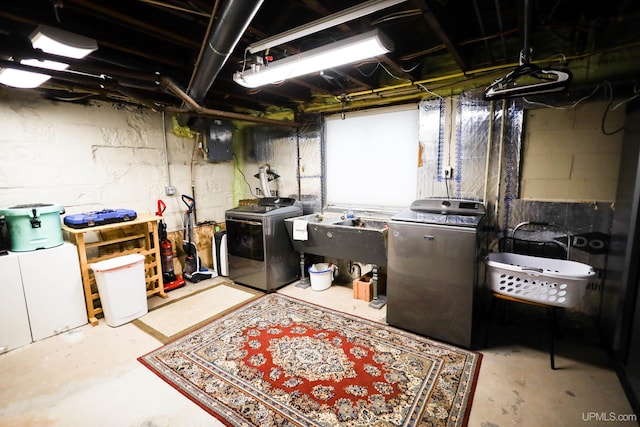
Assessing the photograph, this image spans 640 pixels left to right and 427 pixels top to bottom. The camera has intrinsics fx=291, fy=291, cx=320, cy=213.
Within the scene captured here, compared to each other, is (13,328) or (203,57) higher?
(203,57)

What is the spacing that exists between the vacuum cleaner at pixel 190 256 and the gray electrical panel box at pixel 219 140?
0.73 m

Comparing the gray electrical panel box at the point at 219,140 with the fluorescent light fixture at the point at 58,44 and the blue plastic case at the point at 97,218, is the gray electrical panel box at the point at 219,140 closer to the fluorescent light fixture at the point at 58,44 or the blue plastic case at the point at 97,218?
the blue plastic case at the point at 97,218

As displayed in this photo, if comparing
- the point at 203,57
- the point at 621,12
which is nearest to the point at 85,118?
the point at 203,57

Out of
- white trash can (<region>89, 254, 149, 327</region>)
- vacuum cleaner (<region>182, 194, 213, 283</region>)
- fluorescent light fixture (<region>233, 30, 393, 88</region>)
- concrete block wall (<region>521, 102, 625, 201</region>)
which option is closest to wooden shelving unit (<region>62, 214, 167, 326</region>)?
white trash can (<region>89, 254, 149, 327</region>)

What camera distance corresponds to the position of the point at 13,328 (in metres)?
2.45

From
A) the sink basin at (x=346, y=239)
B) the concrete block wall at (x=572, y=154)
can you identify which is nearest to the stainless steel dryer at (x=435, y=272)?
the sink basin at (x=346, y=239)

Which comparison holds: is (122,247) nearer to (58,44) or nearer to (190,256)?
(190,256)

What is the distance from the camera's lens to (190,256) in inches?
158

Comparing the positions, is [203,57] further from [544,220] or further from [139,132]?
[544,220]

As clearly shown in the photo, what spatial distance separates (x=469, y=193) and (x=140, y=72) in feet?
10.6

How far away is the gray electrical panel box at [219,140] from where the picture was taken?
4.13 metres

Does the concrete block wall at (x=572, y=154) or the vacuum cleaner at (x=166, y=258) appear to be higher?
the concrete block wall at (x=572, y=154)

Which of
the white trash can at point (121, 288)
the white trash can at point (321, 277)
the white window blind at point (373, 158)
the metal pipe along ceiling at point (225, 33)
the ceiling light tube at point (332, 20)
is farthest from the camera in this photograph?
the white trash can at point (321, 277)

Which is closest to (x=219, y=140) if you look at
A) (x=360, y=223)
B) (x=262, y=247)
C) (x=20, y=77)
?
(x=262, y=247)
